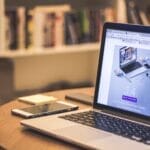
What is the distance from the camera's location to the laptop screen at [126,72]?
1247 mm

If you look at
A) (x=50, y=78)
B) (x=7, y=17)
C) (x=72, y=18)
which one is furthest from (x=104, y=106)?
Answer: (x=50, y=78)

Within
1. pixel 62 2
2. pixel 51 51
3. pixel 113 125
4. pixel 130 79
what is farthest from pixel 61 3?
pixel 113 125

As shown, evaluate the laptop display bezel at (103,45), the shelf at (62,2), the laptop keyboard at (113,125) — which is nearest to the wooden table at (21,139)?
the laptop keyboard at (113,125)

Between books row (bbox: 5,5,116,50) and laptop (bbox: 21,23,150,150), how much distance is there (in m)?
1.54

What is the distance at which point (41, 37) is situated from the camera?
2908 mm

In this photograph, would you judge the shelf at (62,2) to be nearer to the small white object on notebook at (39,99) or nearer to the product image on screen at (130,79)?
the small white object on notebook at (39,99)

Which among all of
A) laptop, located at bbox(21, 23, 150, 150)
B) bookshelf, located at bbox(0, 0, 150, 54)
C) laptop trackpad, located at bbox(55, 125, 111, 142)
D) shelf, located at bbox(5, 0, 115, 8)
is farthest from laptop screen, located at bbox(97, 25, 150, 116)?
shelf, located at bbox(5, 0, 115, 8)

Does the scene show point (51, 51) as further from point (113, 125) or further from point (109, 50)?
point (113, 125)

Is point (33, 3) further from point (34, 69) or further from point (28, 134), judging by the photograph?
point (28, 134)

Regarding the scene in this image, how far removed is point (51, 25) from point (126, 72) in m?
1.74

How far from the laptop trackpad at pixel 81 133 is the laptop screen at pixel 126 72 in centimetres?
18

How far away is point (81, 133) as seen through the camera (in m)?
1.12

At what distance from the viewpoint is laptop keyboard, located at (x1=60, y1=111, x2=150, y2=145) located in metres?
1.10

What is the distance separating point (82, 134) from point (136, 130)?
15 cm
